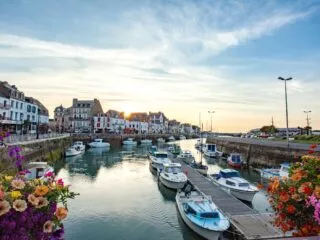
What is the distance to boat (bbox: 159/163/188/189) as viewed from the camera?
28.7 meters

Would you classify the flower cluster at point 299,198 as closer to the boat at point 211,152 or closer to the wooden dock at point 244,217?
the wooden dock at point 244,217

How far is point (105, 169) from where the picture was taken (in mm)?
45531

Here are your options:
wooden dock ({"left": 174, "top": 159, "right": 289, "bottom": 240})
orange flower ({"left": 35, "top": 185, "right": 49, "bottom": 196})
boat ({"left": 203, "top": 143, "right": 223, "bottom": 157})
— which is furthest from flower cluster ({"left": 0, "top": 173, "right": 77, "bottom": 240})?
boat ({"left": 203, "top": 143, "right": 223, "bottom": 157})

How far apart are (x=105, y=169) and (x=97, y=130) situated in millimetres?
85410

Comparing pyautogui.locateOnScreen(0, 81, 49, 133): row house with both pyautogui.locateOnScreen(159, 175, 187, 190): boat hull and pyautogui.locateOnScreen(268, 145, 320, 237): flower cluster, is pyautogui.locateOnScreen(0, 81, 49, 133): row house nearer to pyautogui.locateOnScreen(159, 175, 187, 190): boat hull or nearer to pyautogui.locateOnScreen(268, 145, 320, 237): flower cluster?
pyautogui.locateOnScreen(159, 175, 187, 190): boat hull

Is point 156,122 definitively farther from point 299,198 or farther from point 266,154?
point 299,198

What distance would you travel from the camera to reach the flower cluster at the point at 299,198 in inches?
195

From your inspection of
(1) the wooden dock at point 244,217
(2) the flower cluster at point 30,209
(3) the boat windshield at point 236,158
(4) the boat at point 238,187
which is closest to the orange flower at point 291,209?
(2) the flower cluster at point 30,209

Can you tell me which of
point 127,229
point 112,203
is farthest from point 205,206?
point 112,203

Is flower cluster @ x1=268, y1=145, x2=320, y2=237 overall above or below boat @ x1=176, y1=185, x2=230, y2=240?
above

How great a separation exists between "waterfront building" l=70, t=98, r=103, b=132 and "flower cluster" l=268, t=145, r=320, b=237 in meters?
123

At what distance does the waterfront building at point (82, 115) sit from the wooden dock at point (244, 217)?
338 ft

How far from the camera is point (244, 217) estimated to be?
18.2 m

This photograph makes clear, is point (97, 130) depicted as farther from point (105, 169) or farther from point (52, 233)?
point (52, 233)
